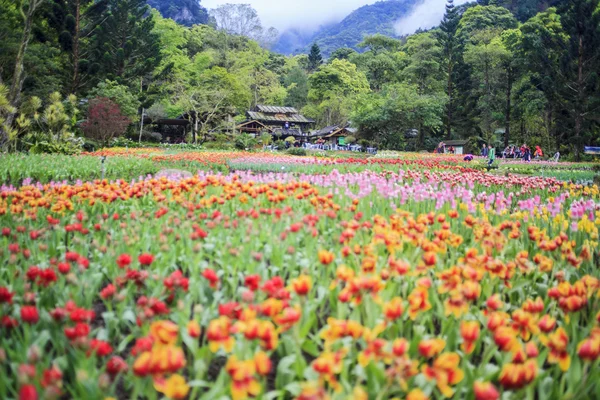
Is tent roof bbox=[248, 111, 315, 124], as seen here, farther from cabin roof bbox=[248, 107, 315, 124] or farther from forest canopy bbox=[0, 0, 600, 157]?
forest canopy bbox=[0, 0, 600, 157]

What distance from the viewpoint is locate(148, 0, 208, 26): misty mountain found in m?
94.5

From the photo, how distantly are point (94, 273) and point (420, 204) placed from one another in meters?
3.26

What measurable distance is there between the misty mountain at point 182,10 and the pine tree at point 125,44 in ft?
218

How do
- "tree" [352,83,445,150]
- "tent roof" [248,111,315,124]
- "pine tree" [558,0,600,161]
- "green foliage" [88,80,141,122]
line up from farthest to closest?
"tent roof" [248,111,315,124] → "tree" [352,83,445,150] → "green foliage" [88,80,141,122] → "pine tree" [558,0,600,161]

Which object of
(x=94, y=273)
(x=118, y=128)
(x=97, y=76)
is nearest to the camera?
(x=94, y=273)

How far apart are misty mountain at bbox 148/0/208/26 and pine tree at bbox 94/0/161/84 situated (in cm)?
6638

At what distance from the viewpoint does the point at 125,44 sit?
99.6ft

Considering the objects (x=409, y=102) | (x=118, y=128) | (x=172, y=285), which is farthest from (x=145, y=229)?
(x=409, y=102)

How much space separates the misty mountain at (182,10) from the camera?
94.5 m

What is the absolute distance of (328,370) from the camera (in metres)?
1.21

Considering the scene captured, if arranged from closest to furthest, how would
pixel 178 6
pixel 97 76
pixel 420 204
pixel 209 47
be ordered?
pixel 420 204, pixel 97 76, pixel 209 47, pixel 178 6

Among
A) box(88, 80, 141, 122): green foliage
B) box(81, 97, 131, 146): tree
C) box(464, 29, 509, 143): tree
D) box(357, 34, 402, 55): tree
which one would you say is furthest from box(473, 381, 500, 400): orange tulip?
box(357, 34, 402, 55): tree

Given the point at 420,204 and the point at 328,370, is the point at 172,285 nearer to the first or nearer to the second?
the point at 328,370

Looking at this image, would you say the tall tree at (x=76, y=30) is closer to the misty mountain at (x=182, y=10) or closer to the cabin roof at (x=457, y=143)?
the cabin roof at (x=457, y=143)
